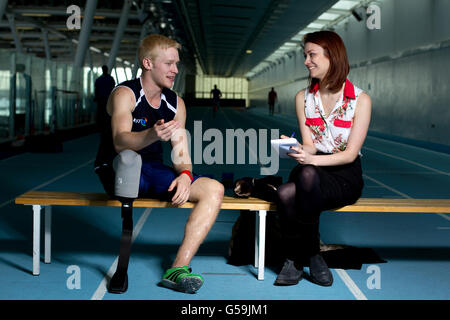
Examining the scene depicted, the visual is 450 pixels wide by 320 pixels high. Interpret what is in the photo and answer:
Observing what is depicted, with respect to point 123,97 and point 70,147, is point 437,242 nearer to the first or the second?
point 123,97

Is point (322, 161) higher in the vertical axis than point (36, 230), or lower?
higher

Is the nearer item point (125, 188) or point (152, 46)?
point (125, 188)

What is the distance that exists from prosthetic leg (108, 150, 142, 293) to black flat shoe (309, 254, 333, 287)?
1.26 m

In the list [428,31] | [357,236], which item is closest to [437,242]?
[357,236]

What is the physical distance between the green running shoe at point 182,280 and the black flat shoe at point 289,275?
0.60 m

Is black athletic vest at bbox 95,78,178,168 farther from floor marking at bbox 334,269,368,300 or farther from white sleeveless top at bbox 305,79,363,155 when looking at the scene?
floor marking at bbox 334,269,368,300

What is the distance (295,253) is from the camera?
13.1 ft

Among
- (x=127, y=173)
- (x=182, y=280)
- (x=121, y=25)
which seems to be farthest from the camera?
(x=121, y=25)

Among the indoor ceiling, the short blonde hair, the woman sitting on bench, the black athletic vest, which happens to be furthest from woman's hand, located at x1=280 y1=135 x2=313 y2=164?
the indoor ceiling

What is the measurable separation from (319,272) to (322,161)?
2.48ft

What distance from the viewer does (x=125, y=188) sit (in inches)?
149

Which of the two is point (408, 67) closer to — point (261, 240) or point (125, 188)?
point (261, 240)

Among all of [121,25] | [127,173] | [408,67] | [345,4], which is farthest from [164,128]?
[345,4]

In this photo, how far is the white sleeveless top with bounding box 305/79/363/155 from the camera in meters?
4.05
